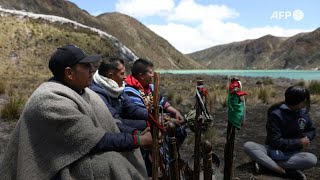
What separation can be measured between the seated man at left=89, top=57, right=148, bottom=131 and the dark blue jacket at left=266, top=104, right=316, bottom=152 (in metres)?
1.95

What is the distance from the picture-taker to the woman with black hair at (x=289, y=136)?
16.1 feet

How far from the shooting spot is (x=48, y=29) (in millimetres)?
48625

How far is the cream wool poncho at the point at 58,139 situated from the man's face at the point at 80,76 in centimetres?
9

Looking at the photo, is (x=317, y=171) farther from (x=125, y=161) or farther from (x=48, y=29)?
(x=48, y=29)

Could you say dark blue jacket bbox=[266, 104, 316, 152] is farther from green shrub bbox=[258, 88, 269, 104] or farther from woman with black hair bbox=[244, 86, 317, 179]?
green shrub bbox=[258, 88, 269, 104]

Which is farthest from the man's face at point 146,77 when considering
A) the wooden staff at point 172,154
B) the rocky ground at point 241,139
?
the rocky ground at point 241,139

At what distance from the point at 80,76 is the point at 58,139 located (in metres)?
0.44

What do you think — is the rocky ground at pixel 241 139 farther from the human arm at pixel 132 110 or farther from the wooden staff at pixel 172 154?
the wooden staff at pixel 172 154

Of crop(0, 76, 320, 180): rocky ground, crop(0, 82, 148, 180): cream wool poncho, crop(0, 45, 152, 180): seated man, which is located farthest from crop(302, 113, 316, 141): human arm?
crop(0, 82, 148, 180): cream wool poncho

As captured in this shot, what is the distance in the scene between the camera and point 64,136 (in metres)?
2.41

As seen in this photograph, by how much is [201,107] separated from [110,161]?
3.44 feet

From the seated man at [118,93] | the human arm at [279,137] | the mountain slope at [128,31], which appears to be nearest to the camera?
the seated man at [118,93]

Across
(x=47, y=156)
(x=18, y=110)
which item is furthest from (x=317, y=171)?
(x=18, y=110)

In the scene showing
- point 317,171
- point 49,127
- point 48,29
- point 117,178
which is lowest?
point 317,171
